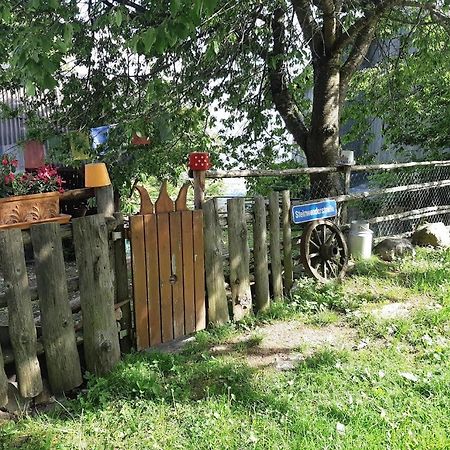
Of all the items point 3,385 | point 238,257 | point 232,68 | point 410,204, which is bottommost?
point 3,385

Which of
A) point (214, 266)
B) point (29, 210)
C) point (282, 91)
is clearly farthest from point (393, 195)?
point (29, 210)

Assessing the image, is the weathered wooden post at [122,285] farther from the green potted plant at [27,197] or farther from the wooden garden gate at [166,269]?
the green potted plant at [27,197]

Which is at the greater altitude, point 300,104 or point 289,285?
Answer: point 300,104

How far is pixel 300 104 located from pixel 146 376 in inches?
265

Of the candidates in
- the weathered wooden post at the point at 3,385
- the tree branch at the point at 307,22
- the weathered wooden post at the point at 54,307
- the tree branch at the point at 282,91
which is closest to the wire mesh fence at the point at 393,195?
Answer: the tree branch at the point at 282,91

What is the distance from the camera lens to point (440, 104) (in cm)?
1022

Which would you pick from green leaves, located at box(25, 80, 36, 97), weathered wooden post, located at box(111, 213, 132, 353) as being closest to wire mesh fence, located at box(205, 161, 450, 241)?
weathered wooden post, located at box(111, 213, 132, 353)

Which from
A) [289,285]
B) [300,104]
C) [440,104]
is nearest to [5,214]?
[289,285]

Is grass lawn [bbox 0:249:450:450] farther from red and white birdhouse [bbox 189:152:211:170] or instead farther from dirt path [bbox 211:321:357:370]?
red and white birdhouse [bbox 189:152:211:170]

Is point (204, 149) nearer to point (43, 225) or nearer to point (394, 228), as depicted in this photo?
point (394, 228)

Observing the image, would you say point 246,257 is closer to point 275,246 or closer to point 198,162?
point 275,246

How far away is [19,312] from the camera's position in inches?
108

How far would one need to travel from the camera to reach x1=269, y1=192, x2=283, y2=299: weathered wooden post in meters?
4.52

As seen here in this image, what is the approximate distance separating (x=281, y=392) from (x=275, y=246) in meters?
1.84
